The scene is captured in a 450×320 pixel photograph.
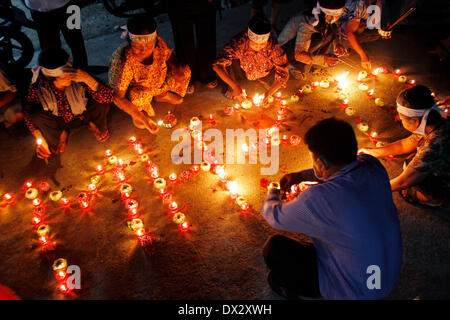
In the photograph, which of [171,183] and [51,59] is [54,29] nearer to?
[51,59]

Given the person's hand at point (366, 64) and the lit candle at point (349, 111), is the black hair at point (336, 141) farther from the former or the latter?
the person's hand at point (366, 64)

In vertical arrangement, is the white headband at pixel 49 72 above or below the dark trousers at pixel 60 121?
above

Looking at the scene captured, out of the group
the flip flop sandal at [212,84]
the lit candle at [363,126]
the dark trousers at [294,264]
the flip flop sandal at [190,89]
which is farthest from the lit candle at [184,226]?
the lit candle at [363,126]

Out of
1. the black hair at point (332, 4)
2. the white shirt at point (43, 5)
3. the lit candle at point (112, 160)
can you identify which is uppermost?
the white shirt at point (43, 5)

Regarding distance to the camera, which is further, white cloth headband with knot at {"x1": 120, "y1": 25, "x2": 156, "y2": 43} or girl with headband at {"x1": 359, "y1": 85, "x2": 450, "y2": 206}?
white cloth headband with knot at {"x1": 120, "y1": 25, "x2": 156, "y2": 43}

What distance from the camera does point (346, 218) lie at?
1774mm

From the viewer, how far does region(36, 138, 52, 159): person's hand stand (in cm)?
366

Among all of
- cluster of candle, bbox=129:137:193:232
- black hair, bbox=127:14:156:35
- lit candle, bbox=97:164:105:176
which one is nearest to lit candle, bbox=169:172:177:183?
cluster of candle, bbox=129:137:193:232

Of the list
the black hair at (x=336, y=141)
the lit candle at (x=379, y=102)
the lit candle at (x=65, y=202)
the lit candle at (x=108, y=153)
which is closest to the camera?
the black hair at (x=336, y=141)

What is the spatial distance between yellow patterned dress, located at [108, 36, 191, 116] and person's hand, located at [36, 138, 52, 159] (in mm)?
1137

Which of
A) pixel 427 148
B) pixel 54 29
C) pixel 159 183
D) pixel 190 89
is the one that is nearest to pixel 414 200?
pixel 427 148

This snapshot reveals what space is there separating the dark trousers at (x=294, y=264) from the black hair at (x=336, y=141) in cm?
80

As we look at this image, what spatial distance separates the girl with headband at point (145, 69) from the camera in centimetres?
339

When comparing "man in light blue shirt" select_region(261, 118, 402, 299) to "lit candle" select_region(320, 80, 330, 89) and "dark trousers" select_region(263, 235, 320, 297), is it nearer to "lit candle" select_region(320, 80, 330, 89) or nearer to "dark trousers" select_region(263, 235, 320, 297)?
"dark trousers" select_region(263, 235, 320, 297)
